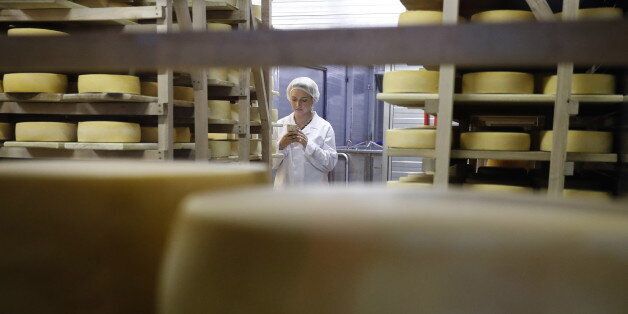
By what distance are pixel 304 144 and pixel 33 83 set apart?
2.09 m

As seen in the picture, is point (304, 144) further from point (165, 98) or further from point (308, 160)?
point (165, 98)

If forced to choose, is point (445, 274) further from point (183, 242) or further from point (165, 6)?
point (165, 6)

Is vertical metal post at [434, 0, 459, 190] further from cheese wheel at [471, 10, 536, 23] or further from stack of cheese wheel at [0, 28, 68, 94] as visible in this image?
stack of cheese wheel at [0, 28, 68, 94]

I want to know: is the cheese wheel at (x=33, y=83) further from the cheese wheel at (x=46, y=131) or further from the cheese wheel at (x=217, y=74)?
the cheese wheel at (x=217, y=74)

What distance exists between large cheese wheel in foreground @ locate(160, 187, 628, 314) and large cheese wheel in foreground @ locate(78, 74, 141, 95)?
7.43 feet

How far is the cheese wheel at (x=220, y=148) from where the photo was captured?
3.29m

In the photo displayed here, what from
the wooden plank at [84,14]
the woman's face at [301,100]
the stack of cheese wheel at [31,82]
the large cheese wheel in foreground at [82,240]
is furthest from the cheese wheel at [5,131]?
the large cheese wheel in foreground at [82,240]

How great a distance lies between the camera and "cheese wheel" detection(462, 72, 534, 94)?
220 centimetres

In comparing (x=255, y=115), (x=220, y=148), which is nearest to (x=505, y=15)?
(x=220, y=148)

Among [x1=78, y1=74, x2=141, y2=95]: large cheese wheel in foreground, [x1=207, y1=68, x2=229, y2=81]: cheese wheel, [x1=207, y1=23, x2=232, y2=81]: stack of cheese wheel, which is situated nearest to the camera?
[x1=78, y1=74, x2=141, y2=95]: large cheese wheel in foreground

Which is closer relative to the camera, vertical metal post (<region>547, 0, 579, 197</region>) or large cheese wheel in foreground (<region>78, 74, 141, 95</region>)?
vertical metal post (<region>547, 0, 579, 197</region>)

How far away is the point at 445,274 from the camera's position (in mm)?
392

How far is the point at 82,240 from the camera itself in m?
0.57

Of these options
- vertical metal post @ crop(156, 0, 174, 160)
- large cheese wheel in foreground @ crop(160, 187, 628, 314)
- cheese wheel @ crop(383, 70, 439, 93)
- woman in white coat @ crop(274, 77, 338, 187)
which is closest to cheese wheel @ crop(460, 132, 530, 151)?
cheese wheel @ crop(383, 70, 439, 93)
